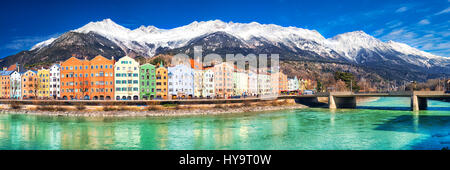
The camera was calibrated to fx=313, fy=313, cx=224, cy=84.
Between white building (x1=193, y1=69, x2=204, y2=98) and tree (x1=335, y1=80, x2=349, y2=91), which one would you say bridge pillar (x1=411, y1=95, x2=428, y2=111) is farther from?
tree (x1=335, y1=80, x2=349, y2=91)

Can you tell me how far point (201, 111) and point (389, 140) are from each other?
122 ft

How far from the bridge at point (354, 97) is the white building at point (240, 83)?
75.4ft

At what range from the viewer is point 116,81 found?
7500cm

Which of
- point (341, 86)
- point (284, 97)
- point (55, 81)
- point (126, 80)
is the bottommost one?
point (284, 97)

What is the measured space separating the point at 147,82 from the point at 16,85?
41.0 m

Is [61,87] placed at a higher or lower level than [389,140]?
higher

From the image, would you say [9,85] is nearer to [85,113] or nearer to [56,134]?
[85,113]

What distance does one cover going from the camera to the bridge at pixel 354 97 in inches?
2635

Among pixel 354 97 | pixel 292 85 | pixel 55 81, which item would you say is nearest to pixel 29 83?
pixel 55 81

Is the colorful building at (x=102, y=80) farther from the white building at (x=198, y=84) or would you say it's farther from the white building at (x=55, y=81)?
the white building at (x=198, y=84)

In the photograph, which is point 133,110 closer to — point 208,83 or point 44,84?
point 208,83

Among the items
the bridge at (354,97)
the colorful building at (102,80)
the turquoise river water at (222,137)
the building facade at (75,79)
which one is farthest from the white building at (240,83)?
the turquoise river water at (222,137)

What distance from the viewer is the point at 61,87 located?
80812 mm

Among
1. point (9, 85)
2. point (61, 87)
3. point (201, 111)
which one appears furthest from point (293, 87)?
point (9, 85)
